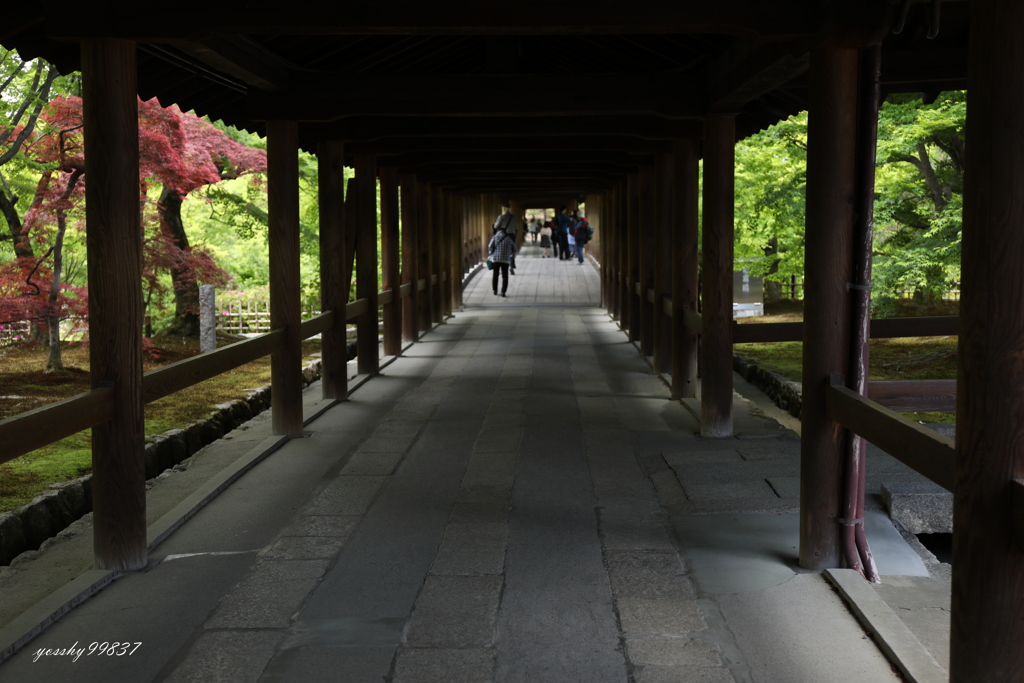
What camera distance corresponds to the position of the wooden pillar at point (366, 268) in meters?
9.38

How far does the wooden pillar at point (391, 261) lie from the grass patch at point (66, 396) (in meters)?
1.43

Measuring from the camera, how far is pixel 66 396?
935 cm

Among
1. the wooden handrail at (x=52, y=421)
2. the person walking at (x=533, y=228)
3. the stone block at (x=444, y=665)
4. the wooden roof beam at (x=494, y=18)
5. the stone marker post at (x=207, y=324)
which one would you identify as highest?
the person walking at (x=533, y=228)

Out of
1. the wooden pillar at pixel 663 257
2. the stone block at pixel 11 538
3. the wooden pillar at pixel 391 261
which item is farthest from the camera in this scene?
the wooden pillar at pixel 391 261

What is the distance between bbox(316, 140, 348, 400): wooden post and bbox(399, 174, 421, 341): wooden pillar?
3.88 meters

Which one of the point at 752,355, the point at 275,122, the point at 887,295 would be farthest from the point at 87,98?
the point at 752,355

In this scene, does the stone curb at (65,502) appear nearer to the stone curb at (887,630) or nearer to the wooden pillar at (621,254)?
the stone curb at (887,630)

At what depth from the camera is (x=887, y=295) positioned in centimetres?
1097

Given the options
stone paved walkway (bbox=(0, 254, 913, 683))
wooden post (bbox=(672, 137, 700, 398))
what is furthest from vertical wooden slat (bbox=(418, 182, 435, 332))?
stone paved walkway (bbox=(0, 254, 913, 683))

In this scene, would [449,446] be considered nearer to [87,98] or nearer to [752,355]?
[87,98]

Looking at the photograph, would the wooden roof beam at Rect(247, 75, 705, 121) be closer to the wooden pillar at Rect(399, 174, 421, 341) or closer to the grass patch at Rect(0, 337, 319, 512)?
the grass patch at Rect(0, 337, 319, 512)

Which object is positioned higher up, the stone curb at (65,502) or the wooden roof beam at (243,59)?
the wooden roof beam at (243,59)

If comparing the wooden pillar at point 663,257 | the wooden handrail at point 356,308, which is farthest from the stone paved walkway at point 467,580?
the wooden pillar at point 663,257

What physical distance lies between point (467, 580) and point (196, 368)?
5.82 ft
